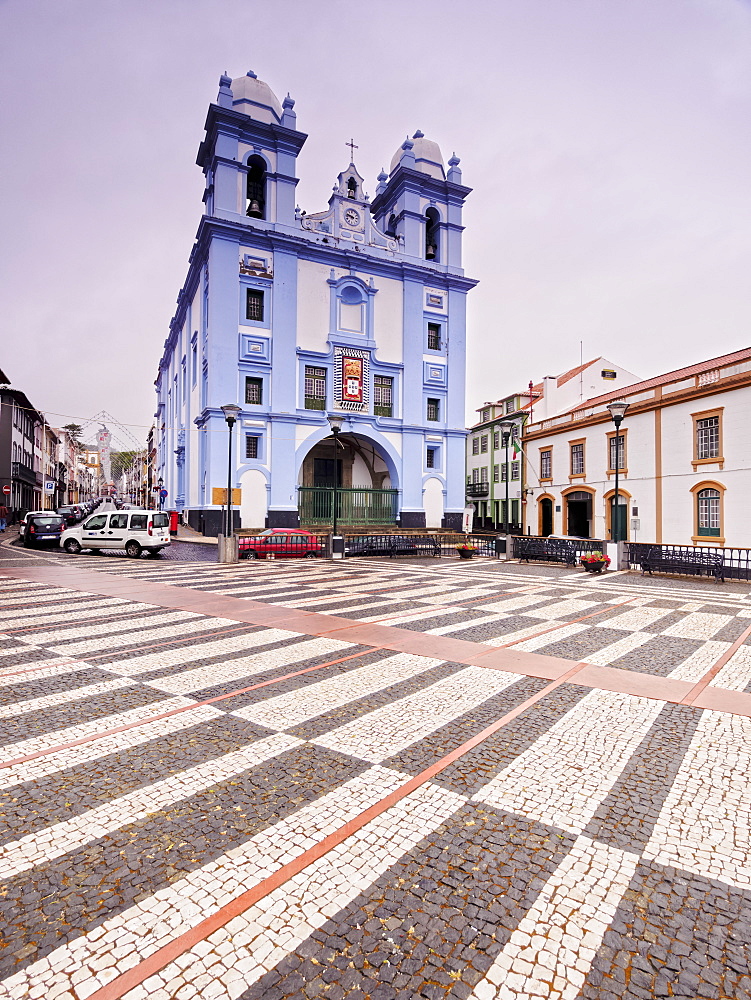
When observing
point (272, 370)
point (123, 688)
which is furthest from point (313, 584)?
point (272, 370)

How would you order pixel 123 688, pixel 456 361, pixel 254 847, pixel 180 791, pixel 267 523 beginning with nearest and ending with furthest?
pixel 254 847 < pixel 180 791 < pixel 123 688 < pixel 267 523 < pixel 456 361

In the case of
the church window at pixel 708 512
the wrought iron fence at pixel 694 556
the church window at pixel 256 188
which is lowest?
the wrought iron fence at pixel 694 556

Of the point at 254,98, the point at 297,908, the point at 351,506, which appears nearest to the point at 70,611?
the point at 297,908

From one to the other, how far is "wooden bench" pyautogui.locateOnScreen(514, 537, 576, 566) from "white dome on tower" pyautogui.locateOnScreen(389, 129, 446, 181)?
2928 centimetres

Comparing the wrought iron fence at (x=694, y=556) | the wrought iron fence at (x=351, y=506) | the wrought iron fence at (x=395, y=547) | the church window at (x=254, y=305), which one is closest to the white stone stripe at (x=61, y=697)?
the wrought iron fence at (x=694, y=556)

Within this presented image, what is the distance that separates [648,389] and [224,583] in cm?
2424

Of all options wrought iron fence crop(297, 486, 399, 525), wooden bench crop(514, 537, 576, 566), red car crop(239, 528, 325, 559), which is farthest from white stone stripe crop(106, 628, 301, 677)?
wrought iron fence crop(297, 486, 399, 525)

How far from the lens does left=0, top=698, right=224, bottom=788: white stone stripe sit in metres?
3.83

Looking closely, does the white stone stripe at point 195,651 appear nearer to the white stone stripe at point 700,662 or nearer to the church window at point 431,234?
the white stone stripe at point 700,662

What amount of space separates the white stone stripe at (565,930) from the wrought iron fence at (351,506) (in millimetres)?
32889

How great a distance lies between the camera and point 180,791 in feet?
11.8

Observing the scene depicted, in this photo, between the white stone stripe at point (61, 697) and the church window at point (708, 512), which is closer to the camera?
the white stone stripe at point (61, 697)

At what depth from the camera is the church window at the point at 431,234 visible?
39.2 m

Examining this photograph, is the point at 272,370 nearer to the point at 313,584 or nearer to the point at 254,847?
the point at 313,584
